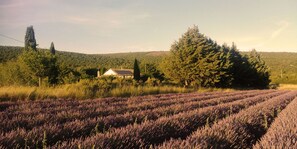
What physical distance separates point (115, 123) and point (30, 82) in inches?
960

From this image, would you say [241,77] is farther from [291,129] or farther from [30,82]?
[291,129]

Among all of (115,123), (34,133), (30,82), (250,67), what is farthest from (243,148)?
(250,67)

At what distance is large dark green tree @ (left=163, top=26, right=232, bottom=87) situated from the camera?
31.2 metres

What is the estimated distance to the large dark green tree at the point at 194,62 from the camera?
3123cm

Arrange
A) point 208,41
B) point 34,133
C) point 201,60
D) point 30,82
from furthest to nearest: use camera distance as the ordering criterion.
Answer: point 208,41, point 201,60, point 30,82, point 34,133

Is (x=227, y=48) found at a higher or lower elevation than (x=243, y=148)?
higher

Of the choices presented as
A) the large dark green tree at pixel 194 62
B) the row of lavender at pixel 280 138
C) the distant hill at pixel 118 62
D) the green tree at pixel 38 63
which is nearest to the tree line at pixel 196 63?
the large dark green tree at pixel 194 62

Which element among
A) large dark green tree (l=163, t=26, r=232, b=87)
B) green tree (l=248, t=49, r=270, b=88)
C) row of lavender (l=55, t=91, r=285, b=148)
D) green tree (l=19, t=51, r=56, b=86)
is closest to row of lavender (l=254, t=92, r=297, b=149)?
row of lavender (l=55, t=91, r=285, b=148)

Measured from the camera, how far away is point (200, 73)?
31109 millimetres

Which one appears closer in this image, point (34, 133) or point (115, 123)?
point (34, 133)

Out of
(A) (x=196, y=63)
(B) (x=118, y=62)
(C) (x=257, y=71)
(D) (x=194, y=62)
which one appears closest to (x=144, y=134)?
(A) (x=196, y=63)

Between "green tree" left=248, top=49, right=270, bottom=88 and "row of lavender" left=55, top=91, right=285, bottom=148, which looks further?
"green tree" left=248, top=49, right=270, bottom=88

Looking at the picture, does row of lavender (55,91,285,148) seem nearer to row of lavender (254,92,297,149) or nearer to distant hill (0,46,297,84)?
row of lavender (254,92,297,149)

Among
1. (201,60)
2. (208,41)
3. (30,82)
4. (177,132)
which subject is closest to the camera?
(177,132)
